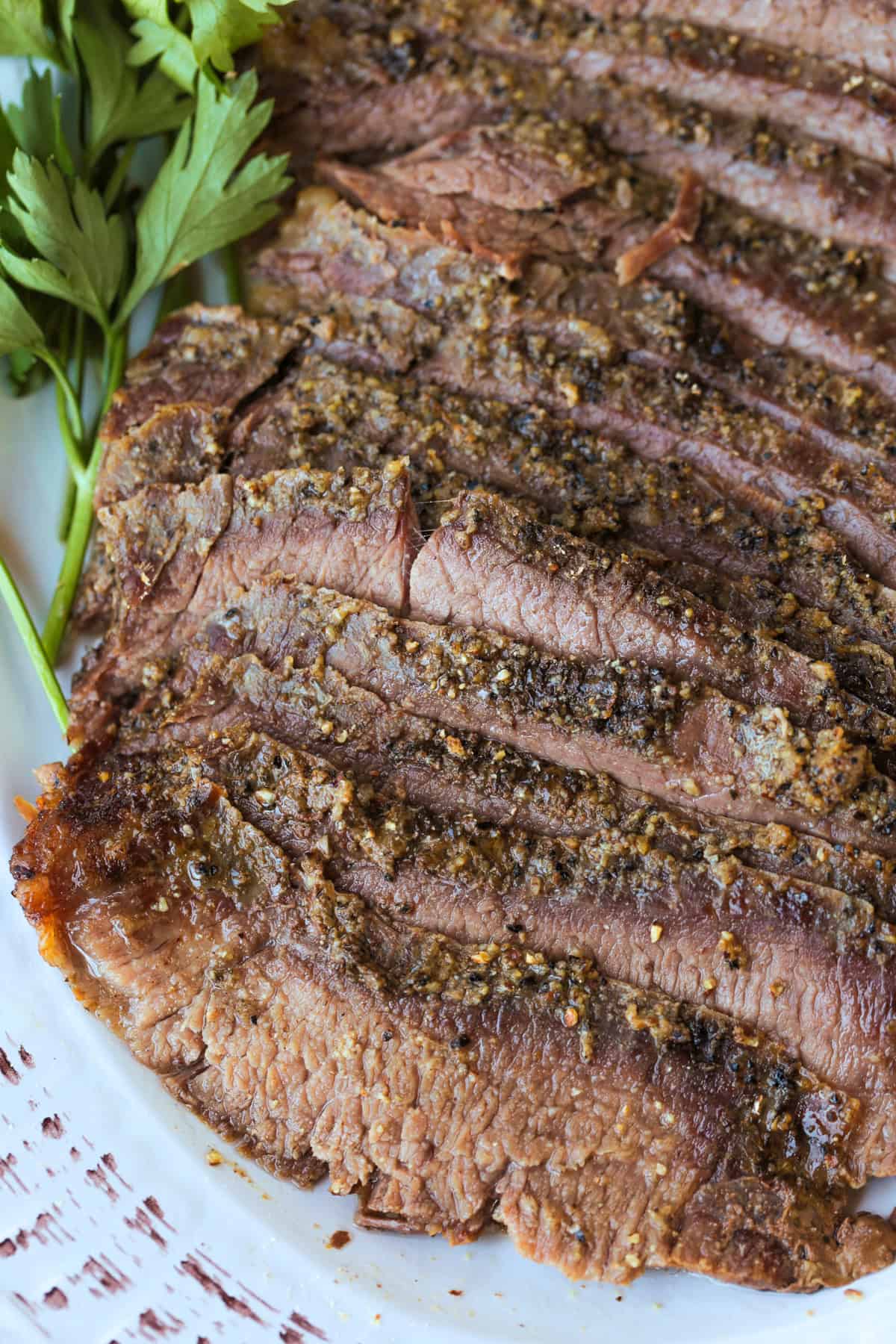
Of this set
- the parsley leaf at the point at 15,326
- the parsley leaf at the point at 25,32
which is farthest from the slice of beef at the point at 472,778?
the parsley leaf at the point at 25,32

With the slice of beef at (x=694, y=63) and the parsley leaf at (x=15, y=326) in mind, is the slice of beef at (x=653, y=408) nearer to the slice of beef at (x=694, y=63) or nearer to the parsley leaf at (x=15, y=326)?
the slice of beef at (x=694, y=63)

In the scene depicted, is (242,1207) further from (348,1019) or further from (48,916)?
(48,916)

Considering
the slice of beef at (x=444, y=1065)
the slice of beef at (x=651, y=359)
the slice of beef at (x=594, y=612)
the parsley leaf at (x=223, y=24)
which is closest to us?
the slice of beef at (x=444, y=1065)

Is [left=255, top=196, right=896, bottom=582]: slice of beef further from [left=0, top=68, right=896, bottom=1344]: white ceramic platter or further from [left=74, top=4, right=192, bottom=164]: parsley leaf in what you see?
[left=0, top=68, right=896, bottom=1344]: white ceramic platter

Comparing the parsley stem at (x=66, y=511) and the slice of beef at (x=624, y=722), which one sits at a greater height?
the parsley stem at (x=66, y=511)

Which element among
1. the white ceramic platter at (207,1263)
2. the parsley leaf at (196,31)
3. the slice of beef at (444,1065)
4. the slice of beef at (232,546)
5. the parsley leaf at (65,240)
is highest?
the parsley leaf at (196,31)

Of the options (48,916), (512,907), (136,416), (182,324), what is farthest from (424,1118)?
(182,324)

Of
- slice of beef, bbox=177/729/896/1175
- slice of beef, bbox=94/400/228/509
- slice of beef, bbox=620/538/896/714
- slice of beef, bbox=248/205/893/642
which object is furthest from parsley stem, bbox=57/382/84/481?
slice of beef, bbox=620/538/896/714
